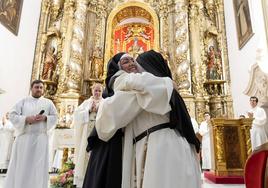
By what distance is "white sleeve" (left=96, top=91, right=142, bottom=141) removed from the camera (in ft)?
4.52

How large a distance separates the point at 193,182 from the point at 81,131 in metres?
2.32

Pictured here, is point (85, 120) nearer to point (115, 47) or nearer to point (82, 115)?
point (82, 115)

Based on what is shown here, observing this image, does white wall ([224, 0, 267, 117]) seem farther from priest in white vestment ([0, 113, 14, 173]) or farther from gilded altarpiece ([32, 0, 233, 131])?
priest in white vestment ([0, 113, 14, 173])

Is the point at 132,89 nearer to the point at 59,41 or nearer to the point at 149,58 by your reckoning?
the point at 149,58

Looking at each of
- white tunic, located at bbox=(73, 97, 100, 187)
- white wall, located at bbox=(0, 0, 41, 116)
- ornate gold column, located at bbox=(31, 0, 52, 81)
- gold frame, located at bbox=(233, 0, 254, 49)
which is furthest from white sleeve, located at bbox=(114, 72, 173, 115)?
ornate gold column, located at bbox=(31, 0, 52, 81)

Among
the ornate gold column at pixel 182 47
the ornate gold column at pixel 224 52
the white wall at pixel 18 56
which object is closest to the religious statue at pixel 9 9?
the white wall at pixel 18 56

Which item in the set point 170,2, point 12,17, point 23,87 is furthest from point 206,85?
point 12,17

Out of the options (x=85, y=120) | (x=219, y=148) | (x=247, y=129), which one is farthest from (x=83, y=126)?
(x=247, y=129)

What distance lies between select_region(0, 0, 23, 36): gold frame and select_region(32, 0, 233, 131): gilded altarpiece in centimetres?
135

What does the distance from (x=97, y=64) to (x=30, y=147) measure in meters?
6.71

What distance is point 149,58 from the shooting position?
1.60m

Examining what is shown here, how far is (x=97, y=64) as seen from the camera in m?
9.54

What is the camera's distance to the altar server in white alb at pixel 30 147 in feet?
9.79

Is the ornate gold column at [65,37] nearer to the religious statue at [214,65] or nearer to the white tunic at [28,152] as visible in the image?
the religious statue at [214,65]
